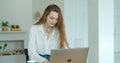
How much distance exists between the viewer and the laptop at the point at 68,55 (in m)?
1.55

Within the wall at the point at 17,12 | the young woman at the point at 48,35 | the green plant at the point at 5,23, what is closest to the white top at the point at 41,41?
the young woman at the point at 48,35

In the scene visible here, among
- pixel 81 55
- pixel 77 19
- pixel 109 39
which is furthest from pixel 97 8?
pixel 77 19

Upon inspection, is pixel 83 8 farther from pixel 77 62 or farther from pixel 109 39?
pixel 77 62

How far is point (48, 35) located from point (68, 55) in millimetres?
557

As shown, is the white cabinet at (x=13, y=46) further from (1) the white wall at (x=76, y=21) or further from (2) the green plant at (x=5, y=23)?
(1) the white wall at (x=76, y=21)

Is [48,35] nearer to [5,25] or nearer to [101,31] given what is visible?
[101,31]

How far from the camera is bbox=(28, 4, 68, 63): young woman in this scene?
2.03 metres

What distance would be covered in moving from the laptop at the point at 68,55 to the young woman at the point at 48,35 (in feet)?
1.29

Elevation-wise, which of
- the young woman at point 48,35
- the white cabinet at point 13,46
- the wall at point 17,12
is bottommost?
the white cabinet at point 13,46

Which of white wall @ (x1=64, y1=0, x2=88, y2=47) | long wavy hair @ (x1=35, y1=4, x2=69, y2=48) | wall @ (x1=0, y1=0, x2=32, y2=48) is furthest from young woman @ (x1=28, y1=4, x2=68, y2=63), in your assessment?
wall @ (x1=0, y1=0, x2=32, y2=48)

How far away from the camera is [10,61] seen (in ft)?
19.5

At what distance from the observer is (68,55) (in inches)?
62.7

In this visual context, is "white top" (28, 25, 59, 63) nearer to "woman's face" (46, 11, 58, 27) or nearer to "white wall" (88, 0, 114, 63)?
"woman's face" (46, 11, 58, 27)

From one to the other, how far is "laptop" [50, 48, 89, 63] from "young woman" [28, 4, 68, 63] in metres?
0.39
